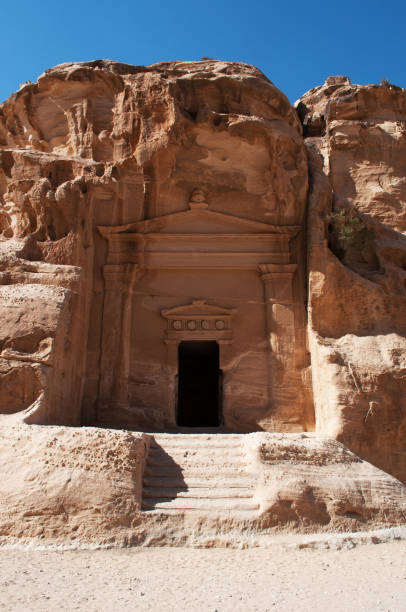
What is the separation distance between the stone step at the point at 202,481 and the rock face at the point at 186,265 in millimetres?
1069

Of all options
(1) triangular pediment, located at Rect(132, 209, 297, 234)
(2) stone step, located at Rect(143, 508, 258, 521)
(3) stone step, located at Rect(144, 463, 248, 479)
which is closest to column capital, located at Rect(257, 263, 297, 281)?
(1) triangular pediment, located at Rect(132, 209, 297, 234)

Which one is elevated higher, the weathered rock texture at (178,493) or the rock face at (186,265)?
the rock face at (186,265)

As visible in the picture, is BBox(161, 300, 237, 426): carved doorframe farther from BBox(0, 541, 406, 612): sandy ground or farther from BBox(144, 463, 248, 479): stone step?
BBox(0, 541, 406, 612): sandy ground

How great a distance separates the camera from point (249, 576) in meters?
5.38

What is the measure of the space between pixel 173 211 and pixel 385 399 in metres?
6.42

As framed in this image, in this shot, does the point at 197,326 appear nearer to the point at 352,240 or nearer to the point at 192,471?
the point at 352,240

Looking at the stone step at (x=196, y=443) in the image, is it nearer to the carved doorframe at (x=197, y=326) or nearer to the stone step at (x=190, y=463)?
the stone step at (x=190, y=463)

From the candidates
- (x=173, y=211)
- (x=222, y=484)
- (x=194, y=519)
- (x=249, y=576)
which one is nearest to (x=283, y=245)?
(x=173, y=211)

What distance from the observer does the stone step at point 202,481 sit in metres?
7.50

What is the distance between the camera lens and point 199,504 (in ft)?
22.8

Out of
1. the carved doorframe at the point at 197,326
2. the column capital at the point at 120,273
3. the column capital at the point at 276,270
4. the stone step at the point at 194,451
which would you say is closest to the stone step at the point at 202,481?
the stone step at the point at 194,451

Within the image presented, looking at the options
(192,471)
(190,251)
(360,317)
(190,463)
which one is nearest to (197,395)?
(190,251)

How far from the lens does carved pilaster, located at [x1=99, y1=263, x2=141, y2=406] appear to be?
11383 mm

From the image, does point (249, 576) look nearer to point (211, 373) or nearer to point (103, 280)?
point (103, 280)
